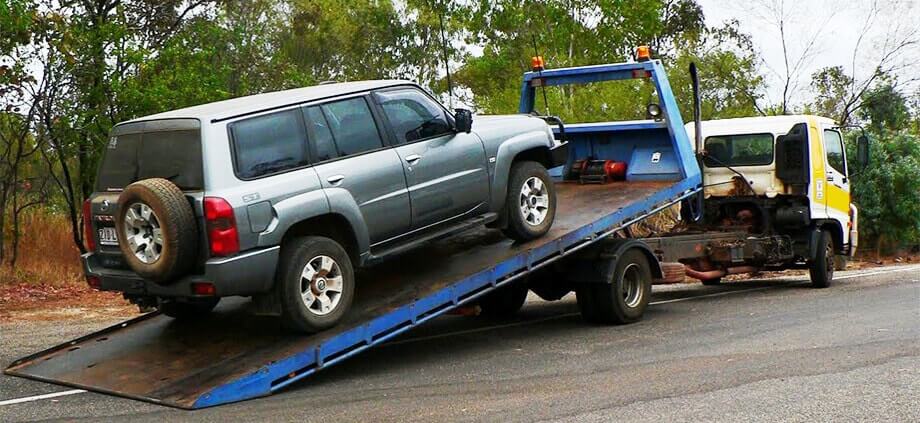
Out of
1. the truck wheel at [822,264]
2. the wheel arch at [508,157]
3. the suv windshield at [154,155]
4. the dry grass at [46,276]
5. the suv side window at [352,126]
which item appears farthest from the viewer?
the truck wheel at [822,264]

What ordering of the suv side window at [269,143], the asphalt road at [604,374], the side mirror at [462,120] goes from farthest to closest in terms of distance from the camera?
the side mirror at [462,120] → the suv side window at [269,143] → the asphalt road at [604,374]

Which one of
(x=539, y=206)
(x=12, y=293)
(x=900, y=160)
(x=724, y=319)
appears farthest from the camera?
(x=900, y=160)

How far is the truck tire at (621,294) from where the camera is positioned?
10141 mm

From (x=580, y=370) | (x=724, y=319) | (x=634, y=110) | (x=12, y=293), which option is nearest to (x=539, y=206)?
(x=580, y=370)

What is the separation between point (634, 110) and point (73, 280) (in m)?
13.8

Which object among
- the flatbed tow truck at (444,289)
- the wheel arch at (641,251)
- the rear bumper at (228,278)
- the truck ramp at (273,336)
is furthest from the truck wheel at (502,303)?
the rear bumper at (228,278)

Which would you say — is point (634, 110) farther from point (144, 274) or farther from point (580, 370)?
point (144, 274)

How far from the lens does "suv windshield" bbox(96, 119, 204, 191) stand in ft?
23.9

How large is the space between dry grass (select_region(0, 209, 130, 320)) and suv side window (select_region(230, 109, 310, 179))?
5477 millimetres

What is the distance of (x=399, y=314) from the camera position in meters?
7.97

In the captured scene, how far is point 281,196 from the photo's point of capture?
7.39m

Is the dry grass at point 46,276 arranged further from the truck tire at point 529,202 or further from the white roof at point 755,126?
the white roof at point 755,126

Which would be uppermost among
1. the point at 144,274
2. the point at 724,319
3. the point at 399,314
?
the point at 144,274

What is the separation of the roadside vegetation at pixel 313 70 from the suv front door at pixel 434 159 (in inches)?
138
